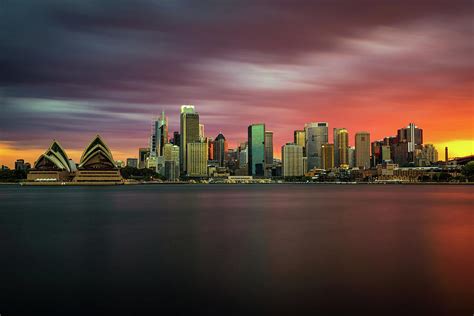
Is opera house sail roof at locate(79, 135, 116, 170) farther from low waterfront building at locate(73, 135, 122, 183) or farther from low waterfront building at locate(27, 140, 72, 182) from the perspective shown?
low waterfront building at locate(27, 140, 72, 182)

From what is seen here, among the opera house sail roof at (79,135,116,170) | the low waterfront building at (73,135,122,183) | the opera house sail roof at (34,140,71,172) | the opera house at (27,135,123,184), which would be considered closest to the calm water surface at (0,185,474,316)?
the opera house sail roof at (79,135,116,170)

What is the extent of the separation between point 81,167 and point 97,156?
7.52m

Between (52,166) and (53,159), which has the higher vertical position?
(53,159)

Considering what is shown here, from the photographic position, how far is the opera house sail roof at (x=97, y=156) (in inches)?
6019

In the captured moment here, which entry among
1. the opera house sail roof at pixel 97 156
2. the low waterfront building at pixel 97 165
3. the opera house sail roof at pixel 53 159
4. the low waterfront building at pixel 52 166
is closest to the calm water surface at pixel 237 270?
the opera house sail roof at pixel 97 156

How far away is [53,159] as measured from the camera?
162 metres

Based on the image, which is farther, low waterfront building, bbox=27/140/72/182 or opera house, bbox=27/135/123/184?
low waterfront building, bbox=27/140/72/182

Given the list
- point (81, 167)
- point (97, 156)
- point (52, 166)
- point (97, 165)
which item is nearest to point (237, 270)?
point (97, 156)

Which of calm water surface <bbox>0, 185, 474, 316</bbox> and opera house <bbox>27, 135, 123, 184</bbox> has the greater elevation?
opera house <bbox>27, 135, 123, 184</bbox>

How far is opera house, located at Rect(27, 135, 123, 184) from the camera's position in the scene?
15538 centimetres

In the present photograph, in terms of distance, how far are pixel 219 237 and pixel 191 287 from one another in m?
13.3

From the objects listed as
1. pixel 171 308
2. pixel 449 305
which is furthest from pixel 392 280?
pixel 171 308

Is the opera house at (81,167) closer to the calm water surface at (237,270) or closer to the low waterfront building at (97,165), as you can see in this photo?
the low waterfront building at (97,165)

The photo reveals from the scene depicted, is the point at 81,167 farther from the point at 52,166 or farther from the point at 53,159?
the point at 52,166
